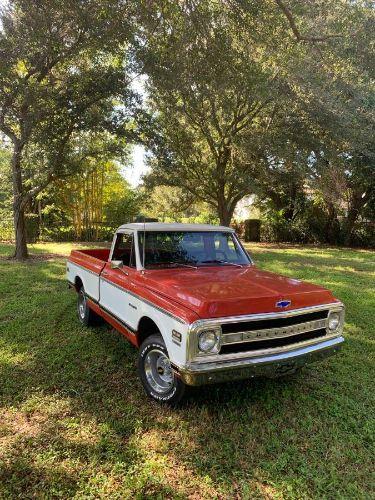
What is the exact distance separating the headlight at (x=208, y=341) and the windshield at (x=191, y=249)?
1.44m

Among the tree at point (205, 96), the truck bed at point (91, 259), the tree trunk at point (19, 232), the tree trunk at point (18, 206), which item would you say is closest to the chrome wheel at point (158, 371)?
the truck bed at point (91, 259)

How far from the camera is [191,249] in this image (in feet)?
15.0

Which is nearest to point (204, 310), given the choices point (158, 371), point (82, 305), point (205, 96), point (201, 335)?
point (201, 335)

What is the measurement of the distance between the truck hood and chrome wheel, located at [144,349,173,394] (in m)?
0.64

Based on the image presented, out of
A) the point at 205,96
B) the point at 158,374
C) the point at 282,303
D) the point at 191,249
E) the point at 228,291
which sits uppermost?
the point at 205,96

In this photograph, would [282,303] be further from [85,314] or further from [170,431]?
[85,314]

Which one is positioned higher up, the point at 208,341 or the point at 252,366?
the point at 208,341

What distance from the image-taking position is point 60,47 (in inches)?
322

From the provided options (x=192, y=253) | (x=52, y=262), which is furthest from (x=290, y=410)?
(x=52, y=262)

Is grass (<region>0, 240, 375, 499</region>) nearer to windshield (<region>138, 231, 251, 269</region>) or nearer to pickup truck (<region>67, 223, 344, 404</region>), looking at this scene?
pickup truck (<region>67, 223, 344, 404</region>)

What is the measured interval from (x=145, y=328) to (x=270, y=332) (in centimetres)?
134

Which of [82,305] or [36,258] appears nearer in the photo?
[82,305]

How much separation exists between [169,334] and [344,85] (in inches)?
480

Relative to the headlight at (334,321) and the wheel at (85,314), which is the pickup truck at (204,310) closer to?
the headlight at (334,321)
